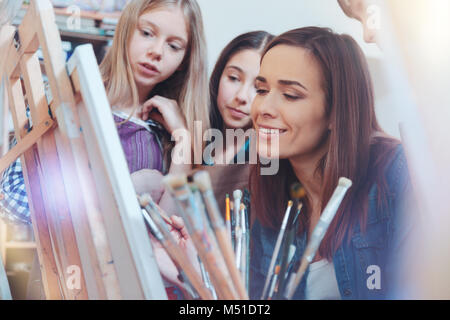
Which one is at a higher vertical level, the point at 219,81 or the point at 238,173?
the point at 219,81

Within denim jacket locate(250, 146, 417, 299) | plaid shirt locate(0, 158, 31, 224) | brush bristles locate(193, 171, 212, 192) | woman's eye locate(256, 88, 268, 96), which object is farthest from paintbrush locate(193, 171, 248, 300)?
plaid shirt locate(0, 158, 31, 224)

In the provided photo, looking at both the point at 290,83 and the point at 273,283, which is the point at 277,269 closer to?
the point at 273,283

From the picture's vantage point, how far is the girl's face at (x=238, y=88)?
3.29ft

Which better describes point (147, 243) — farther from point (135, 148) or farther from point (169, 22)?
point (169, 22)

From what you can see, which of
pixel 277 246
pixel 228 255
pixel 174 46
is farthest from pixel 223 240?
pixel 174 46

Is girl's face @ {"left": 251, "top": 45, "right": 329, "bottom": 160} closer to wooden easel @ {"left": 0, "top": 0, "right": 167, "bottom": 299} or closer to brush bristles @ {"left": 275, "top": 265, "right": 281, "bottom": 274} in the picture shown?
brush bristles @ {"left": 275, "top": 265, "right": 281, "bottom": 274}

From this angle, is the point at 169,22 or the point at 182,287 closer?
the point at 182,287

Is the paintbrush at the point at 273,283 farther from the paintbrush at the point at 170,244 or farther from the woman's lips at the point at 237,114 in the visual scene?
the woman's lips at the point at 237,114

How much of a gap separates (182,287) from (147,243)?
7.7 inches

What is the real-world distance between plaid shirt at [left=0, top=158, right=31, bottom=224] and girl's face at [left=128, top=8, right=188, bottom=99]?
1.25ft

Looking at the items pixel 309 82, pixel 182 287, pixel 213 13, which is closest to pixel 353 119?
pixel 309 82

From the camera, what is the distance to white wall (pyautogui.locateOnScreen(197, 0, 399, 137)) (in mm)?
984

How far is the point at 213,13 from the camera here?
1021mm

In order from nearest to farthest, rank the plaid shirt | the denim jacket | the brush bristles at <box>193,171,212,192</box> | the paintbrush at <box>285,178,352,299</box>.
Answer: the brush bristles at <box>193,171,212,192</box>, the paintbrush at <box>285,178,352,299</box>, the denim jacket, the plaid shirt
